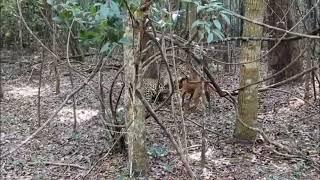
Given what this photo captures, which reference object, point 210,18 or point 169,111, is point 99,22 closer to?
point 210,18

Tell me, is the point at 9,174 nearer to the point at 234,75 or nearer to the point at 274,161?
the point at 274,161

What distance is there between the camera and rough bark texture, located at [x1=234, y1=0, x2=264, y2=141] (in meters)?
5.12

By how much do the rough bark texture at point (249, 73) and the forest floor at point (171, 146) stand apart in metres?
0.20

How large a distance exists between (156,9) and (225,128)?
323 cm

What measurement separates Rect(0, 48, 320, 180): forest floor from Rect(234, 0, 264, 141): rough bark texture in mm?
204

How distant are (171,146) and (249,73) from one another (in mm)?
1324

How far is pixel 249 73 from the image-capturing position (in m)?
5.29

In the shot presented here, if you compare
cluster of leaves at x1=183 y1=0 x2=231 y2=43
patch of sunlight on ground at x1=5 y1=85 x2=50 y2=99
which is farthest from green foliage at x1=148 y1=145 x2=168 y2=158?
patch of sunlight on ground at x1=5 y1=85 x2=50 y2=99

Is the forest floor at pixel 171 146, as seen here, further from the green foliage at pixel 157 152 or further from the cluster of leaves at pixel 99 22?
the cluster of leaves at pixel 99 22

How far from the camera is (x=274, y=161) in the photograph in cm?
502

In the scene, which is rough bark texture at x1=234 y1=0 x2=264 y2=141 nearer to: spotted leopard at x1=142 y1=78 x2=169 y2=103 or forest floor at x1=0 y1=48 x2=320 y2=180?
forest floor at x1=0 y1=48 x2=320 y2=180

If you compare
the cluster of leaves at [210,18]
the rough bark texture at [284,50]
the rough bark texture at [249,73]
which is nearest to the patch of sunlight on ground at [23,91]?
the rough bark texture at [284,50]

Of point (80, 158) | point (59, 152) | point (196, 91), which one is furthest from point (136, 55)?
point (196, 91)

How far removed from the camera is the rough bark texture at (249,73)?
5.12 meters
